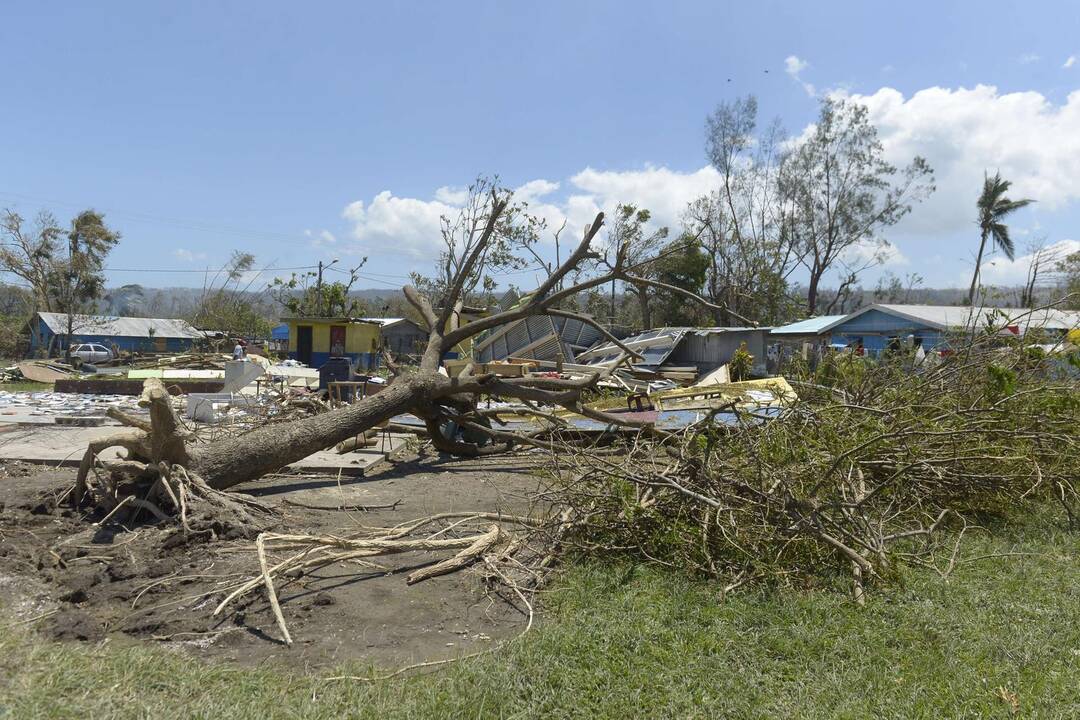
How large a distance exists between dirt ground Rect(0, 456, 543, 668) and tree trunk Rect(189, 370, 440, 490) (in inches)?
27.6

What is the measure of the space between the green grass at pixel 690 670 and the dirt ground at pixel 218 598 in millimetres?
273

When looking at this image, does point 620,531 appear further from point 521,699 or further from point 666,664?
point 521,699

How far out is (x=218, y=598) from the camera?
415cm

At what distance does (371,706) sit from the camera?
9.53 feet

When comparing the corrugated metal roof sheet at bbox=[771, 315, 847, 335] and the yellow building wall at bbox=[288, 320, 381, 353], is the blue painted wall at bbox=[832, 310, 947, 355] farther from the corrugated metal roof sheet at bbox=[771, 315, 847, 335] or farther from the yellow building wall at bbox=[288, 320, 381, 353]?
the yellow building wall at bbox=[288, 320, 381, 353]

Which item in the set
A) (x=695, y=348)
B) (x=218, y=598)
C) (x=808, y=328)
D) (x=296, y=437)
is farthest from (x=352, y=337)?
(x=218, y=598)

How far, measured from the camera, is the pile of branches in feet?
14.2

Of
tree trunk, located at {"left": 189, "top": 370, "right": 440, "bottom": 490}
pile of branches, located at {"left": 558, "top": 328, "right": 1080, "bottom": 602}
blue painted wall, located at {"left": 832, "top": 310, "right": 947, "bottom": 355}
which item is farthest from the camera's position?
blue painted wall, located at {"left": 832, "top": 310, "right": 947, "bottom": 355}

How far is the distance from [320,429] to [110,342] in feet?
124

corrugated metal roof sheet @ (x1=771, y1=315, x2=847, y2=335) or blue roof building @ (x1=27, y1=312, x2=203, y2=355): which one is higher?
corrugated metal roof sheet @ (x1=771, y1=315, x2=847, y2=335)

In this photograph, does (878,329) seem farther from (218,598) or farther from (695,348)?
(218,598)

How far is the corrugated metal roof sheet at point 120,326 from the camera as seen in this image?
36.7 metres

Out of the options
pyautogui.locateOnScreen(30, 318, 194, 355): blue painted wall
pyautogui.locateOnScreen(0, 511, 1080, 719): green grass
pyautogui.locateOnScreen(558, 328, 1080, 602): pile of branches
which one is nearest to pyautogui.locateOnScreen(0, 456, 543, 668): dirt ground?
pyautogui.locateOnScreen(0, 511, 1080, 719): green grass

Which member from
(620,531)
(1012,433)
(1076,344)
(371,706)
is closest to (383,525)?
(620,531)
